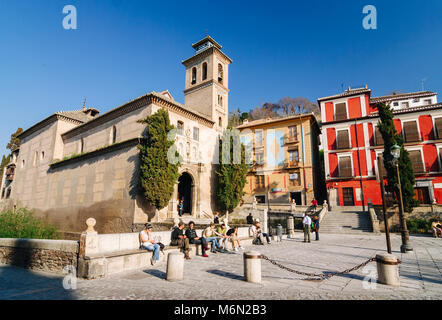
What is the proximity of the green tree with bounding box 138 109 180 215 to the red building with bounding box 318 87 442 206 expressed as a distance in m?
18.8

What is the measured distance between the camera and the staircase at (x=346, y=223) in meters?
19.3

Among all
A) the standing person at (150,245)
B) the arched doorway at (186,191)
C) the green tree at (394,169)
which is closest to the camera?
the standing person at (150,245)

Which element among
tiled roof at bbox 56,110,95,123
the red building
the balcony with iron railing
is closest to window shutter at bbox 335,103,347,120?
the red building

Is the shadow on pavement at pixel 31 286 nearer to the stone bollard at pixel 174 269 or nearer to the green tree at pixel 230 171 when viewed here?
the stone bollard at pixel 174 269

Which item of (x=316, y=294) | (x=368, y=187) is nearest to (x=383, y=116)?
(x=368, y=187)

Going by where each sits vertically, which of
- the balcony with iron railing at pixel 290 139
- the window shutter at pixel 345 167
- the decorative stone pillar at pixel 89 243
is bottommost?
the decorative stone pillar at pixel 89 243

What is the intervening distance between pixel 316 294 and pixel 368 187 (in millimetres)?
25453

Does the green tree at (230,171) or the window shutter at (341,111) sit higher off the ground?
the window shutter at (341,111)

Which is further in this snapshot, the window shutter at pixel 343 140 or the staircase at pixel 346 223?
the window shutter at pixel 343 140

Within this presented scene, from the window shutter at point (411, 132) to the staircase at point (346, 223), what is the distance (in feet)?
35.5

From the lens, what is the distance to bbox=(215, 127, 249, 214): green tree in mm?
22997

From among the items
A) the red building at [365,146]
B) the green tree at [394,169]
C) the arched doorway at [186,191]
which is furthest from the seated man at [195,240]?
the red building at [365,146]

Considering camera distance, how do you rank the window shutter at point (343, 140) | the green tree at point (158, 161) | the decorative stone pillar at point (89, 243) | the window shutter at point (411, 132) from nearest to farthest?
the decorative stone pillar at point (89, 243), the green tree at point (158, 161), the window shutter at point (411, 132), the window shutter at point (343, 140)
